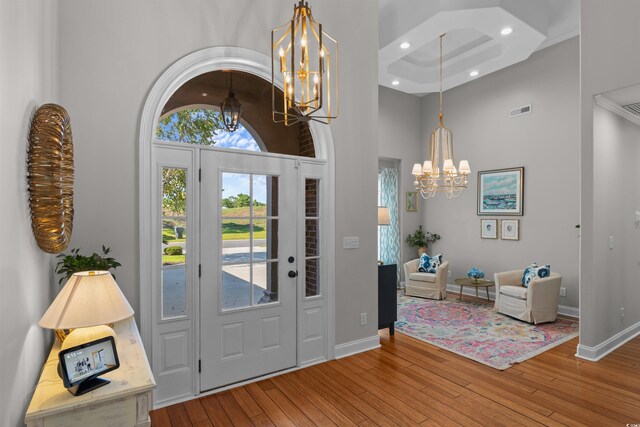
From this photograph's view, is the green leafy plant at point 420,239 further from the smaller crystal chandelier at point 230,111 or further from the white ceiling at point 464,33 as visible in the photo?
the smaller crystal chandelier at point 230,111

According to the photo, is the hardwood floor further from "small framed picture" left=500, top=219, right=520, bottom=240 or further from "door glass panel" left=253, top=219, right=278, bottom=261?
"small framed picture" left=500, top=219, right=520, bottom=240

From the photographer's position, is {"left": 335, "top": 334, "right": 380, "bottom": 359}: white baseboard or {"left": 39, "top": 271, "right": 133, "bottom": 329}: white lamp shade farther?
{"left": 335, "top": 334, "right": 380, "bottom": 359}: white baseboard

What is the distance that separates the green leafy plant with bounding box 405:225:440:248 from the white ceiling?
292 centimetres

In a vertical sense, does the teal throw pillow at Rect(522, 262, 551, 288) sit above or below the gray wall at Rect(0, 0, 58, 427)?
below

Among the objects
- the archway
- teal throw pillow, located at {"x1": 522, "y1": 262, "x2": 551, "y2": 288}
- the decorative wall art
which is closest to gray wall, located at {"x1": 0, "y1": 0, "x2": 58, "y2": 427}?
the decorative wall art

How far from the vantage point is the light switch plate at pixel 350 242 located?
368 centimetres

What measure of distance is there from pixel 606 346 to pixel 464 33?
446cm

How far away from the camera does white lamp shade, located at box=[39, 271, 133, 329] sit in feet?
4.86

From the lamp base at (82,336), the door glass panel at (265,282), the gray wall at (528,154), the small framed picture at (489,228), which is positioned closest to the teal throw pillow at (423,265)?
the gray wall at (528,154)

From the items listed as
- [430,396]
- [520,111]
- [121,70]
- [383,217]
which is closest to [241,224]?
[121,70]

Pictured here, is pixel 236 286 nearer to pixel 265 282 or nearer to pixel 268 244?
pixel 265 282

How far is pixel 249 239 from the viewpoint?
3.15 metres

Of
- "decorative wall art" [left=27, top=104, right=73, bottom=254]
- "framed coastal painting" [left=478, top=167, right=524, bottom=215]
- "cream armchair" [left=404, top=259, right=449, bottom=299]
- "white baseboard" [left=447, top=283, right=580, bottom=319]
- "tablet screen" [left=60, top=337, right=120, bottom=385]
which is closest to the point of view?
"tablet screen" [left=60, top=337, right=120, bottom=385]

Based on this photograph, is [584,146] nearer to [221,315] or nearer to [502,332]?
[502,332]
